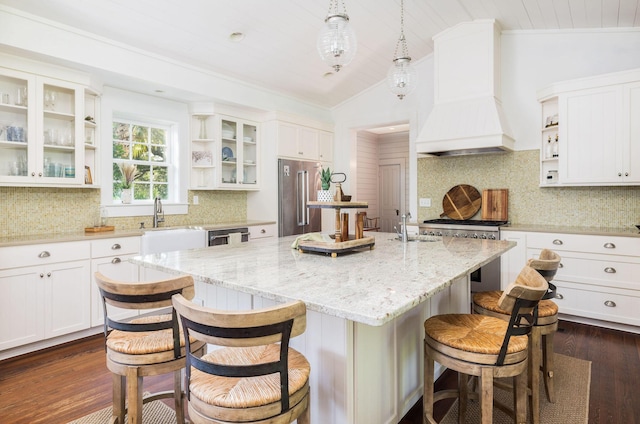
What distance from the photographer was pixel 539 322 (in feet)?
6.51

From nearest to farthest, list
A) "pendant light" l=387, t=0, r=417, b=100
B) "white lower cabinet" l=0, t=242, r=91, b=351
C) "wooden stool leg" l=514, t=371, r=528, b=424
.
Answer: "wooden stool leg" l=514, t=371, r=528, b=424 → "white lower cabinet" l=0, t=242, r=91, b=351 → "pendant light" l=387, t=0, r=417, b=100

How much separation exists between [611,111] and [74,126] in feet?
16.7

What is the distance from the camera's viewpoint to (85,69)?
3.34 m

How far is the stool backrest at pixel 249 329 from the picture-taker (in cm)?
106

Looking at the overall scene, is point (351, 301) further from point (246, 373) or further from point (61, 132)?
point (61, 132)

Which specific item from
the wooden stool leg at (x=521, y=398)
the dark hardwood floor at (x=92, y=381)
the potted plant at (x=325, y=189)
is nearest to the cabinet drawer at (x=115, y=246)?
the dark hardwood floor at (x=92, y=381)

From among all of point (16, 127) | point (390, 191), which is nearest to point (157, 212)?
point (16, 127)

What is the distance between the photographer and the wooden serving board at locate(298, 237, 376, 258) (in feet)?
6.91

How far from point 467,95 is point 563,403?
332cm

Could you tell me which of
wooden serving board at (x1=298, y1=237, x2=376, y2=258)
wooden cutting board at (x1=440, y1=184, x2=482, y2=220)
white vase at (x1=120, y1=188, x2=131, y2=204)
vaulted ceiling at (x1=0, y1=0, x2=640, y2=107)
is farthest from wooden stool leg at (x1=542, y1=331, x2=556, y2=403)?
white vase at (x1=120, y1=188, x2=131, y2=204)

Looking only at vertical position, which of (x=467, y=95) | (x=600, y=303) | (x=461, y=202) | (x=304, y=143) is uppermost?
(x=467, y=95)

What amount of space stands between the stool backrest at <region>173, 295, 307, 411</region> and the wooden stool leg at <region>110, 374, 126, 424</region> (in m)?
0.78

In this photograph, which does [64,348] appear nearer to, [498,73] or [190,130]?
[190,130]

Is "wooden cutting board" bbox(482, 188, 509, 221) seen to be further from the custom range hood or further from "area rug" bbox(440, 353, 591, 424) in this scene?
"area rug" bbox(440, 353, 591, 424)
